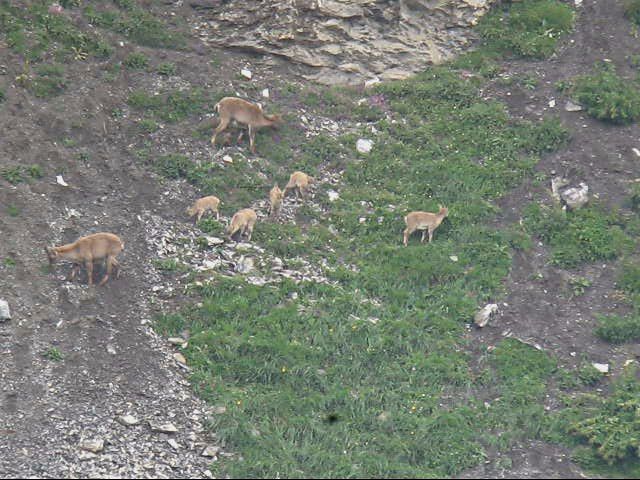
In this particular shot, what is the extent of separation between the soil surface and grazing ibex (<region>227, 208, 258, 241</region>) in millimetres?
1236

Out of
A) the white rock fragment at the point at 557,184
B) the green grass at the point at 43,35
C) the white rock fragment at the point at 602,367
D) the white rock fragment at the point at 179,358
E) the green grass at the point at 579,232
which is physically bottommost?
the white rock fragment at the point at 179,358

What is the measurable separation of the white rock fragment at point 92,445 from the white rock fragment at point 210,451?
5.47 feet

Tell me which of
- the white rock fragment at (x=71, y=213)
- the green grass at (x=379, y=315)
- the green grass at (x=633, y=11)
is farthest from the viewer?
the green grass at (x=633, y=11)

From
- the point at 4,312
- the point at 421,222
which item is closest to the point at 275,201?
the point at 421,222

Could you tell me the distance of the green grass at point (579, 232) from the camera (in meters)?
23.8

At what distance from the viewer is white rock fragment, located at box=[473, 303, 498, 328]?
2223 centimetres

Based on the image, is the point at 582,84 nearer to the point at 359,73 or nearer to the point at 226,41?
the point at 359,73

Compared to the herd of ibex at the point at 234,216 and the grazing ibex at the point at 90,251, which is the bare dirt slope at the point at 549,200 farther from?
the grazing ibex at the point at 90,251

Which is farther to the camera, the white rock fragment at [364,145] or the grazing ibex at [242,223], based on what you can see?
the white rock fragment at [364,145]

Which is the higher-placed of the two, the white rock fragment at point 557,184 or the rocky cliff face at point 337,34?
the rocky cliff face at point 337,34

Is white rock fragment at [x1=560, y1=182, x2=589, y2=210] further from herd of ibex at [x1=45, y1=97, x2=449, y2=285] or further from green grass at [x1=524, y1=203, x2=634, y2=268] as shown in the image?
herd of ibex at [x1=45, y1=97, x2=449, y2=285]

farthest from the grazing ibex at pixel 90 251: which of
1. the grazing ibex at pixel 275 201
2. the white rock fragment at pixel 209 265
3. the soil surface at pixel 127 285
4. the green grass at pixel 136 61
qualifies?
the green grass at pixel 136 61

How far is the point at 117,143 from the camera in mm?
26047

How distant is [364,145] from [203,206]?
476cm
